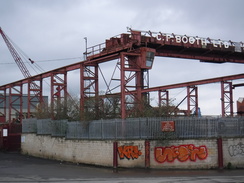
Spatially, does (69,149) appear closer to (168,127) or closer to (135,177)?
(168,127)

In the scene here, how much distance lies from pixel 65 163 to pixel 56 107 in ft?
31.8

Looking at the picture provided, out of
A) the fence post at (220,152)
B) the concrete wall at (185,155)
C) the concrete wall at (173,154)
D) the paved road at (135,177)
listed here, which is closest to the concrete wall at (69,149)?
the concrete wall at (173,154)

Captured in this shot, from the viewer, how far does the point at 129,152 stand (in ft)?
90.3

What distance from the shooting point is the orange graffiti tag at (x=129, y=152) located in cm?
2720

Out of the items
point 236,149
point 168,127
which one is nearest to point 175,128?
point 168,127

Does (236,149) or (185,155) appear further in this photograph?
(236,149)

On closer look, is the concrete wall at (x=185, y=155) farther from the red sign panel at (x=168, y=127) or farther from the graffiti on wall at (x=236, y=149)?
the graffiti on wall at (x=236, y=149)

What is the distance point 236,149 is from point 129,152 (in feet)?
25.6

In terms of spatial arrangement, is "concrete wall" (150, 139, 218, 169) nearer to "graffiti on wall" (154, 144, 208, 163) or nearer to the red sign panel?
"graffiti on wall" (154, 144, 208, 163)

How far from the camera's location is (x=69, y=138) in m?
33.1

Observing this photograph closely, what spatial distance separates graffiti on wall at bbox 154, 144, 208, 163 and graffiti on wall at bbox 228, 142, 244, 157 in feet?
6.20

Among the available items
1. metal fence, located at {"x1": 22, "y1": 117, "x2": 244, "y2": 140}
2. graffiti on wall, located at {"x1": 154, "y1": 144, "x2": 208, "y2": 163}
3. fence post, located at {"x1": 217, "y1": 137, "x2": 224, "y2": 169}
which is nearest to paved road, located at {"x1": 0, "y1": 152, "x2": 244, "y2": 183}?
fence post, located at {"x1": 217, "y1": 137, "x2": 224, "y2": 169}

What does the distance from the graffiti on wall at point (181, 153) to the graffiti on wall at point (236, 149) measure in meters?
1.89

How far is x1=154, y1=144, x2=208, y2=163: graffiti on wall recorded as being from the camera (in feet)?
86.5
